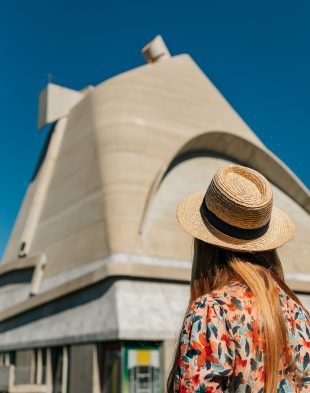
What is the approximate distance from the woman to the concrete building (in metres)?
8.84

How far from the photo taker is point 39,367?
1339 cm

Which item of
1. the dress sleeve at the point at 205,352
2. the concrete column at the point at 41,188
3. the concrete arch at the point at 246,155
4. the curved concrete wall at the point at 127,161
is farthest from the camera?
the concrete column at the point at 41,188

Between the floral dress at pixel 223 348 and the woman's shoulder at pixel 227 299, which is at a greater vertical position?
the woman's shoulder at pixel 227 299

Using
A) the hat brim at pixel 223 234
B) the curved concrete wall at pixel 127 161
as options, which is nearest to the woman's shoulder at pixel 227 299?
the hat brim at pixel 223 234

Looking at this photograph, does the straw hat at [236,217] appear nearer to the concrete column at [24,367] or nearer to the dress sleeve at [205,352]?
the dress sleeve at [205,352]

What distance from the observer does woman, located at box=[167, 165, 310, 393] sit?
1727 millimetres

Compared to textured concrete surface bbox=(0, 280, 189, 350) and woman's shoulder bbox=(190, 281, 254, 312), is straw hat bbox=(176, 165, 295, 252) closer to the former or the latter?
woman's shoulder bbox=(190, 281, 254, 312)

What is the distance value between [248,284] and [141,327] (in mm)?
9382

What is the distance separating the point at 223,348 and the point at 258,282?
32cm

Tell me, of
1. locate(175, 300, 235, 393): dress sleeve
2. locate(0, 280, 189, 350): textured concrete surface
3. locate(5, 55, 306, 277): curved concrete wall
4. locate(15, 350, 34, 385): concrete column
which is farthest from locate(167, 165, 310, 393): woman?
locate(15, 350, 34, 385): concrete column

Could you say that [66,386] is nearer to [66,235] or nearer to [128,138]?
[66,235]

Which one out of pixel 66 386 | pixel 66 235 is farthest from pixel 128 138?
pixel 66 386

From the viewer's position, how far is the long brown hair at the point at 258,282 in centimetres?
178

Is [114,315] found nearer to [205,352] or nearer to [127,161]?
[127,161]
